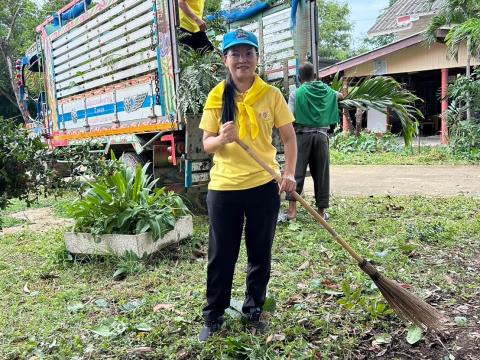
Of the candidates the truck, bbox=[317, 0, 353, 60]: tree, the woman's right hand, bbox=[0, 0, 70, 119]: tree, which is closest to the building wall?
the truck

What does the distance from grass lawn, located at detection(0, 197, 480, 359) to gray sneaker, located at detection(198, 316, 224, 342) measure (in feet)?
0.15

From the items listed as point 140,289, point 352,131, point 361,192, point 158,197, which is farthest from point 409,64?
point 140,289

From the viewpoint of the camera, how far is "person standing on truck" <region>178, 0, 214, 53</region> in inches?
215

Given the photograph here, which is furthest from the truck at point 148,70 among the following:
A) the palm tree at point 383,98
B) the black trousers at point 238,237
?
the black trousers at point 238,237

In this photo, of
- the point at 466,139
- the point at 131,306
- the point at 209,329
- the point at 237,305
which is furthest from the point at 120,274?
the point at 466,139

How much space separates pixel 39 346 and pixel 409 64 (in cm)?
1535

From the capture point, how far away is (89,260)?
4473 mm

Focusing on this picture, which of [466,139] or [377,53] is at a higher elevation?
[377,53]

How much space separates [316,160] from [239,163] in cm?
289

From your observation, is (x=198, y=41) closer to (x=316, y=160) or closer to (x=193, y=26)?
(x=193, y=26)

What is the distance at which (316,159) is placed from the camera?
5430mm

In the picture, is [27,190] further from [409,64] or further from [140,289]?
[409,64]

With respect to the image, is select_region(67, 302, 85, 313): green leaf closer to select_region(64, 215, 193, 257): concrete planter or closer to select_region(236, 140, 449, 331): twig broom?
select_region(64, 215, 193, 257): concrete planter

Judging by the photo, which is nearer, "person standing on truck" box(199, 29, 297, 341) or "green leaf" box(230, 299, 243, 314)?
"person standing on truck" box(199, 29, 297, 341)
